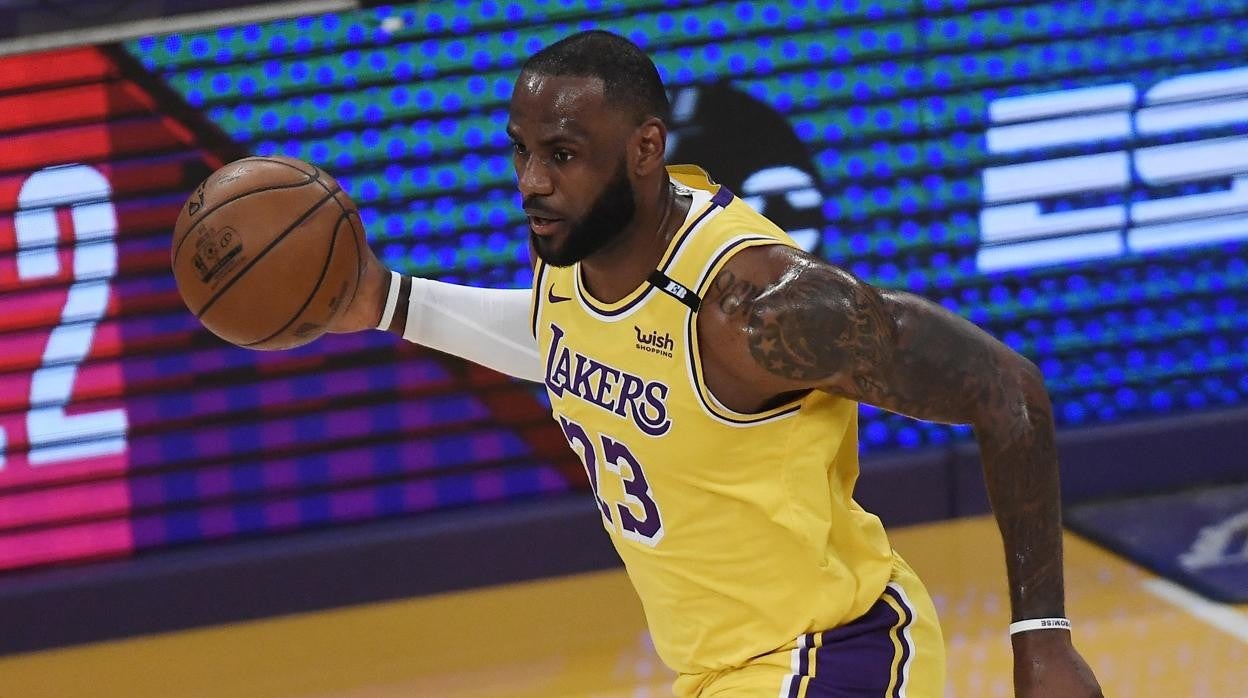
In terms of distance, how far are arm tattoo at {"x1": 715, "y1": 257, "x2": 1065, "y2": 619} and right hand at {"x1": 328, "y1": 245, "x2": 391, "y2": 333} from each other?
94 cm

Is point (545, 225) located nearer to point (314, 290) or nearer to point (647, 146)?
point (647, 146)

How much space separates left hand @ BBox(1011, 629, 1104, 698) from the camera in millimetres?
2516

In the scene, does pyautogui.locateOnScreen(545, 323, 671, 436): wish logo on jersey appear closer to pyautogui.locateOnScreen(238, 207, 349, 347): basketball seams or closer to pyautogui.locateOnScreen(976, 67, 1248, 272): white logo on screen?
pyautogui.locateOnScreen(238, 207, 349, 347): basketball seams

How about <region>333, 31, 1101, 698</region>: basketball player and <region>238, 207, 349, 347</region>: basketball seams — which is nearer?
<region>333, 31, 1101, 698</region>: basketball player

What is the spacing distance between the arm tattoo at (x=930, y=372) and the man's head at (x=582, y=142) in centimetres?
24

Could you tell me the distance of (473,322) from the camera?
11.0 feet

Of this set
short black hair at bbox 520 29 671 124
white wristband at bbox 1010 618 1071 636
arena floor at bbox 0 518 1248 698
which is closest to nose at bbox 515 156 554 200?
short black hair at bbox 520 29 671 124

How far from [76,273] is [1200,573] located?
3.77 metres

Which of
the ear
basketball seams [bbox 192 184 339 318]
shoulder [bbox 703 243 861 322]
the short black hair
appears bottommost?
basketball seams [bbox 192 184 339 318]

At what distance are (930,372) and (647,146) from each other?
0.61 m

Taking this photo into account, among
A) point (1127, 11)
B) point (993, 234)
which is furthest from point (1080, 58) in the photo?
point (993, 234)

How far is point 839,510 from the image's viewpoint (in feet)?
9.24

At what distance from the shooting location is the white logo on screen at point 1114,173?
590 cm

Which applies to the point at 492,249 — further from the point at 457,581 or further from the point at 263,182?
the point at 263,182
